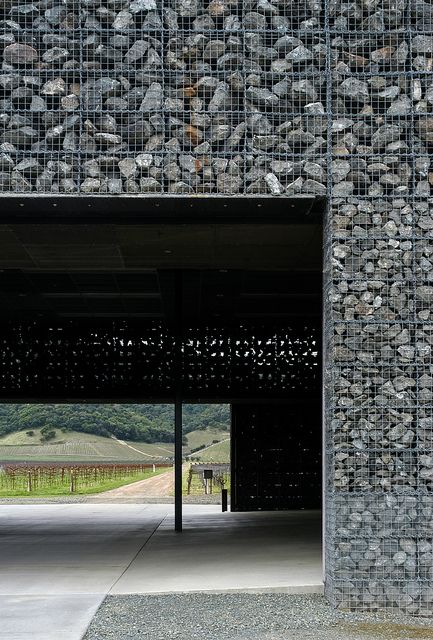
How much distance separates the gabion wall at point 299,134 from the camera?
7.09 metres

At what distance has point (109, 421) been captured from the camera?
68625mm

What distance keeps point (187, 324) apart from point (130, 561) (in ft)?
22.3

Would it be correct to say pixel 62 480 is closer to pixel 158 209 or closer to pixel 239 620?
pixel 158 209

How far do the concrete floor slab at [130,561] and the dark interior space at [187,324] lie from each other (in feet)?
7.00

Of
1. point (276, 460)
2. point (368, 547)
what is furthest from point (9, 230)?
point (276, 460)

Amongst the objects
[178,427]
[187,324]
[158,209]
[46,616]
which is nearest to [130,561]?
[46,616]

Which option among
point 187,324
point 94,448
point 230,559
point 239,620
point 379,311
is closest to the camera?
point 239,620

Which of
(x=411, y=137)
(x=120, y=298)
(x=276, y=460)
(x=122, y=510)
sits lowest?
(x=122, y=510)

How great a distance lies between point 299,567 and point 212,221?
348 centimetres

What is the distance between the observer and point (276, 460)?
18.0m

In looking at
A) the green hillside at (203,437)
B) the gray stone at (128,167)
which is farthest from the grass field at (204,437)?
the gray stone at (128,167)

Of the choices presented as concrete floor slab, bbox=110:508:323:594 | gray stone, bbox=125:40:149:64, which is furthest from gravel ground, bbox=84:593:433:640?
gray stone, bbox=125:40:149:64

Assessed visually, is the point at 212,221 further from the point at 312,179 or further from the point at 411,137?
the point at 411,137

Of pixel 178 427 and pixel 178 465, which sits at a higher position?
pixel 178 427
